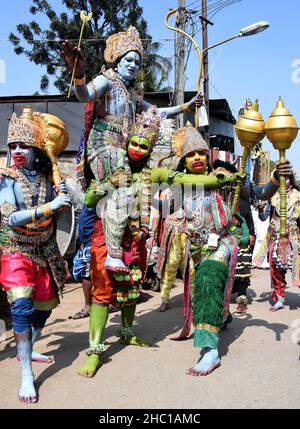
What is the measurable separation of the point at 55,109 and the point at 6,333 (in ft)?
32.6

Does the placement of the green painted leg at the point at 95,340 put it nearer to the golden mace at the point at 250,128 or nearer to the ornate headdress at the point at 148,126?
the ornate headdress at the point at 148,126

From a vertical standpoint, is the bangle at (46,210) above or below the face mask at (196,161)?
below

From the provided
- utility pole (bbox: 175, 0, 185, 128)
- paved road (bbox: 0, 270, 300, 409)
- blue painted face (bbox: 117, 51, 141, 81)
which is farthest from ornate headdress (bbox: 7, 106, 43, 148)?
utility pole (bbox: 175, 0, 185, 128)

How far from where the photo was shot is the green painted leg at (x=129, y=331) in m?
4.37

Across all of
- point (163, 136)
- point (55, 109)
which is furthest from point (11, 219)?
point (55, 109)

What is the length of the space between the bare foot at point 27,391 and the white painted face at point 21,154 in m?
1.53

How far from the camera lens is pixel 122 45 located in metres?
4.13

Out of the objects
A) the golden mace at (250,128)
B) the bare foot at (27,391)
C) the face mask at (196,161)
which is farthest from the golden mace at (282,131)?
the bare foot at (27,391)

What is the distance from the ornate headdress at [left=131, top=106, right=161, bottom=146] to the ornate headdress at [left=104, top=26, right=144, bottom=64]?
58cm

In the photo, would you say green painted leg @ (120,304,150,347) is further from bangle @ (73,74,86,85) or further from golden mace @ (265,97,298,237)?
bangle @ (73,74,86,85)

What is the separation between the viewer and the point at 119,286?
4.04 m

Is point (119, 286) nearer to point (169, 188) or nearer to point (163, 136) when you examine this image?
point (169, 188)

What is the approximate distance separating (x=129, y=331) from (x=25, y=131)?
2129mm
